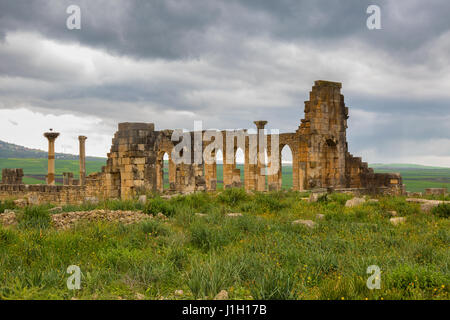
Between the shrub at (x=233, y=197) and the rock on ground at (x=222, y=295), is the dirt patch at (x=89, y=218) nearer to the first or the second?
the shrub at (x=233, y=197)

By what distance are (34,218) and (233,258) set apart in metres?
5.95

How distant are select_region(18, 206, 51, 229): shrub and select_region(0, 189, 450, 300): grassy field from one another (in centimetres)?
3

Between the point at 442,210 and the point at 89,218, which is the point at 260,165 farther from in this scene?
the point at 89,218

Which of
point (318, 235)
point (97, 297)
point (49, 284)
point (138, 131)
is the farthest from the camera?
point (138, 131)

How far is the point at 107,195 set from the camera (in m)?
17.2

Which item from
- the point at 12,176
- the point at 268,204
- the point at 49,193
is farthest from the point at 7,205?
the point at 12,176

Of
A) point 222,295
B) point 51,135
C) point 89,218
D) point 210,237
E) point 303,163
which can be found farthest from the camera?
point 51,135

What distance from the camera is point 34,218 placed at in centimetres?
922

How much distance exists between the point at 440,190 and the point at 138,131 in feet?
52.1

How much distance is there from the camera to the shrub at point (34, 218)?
28.7ft

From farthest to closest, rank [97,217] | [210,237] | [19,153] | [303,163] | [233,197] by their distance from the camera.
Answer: [19,153] → [303,163] → [233,197] → [97,217] → [210,237]

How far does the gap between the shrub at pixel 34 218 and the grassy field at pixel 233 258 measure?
3cm

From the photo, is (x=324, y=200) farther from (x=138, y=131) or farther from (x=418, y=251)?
(x=138, y=131)
